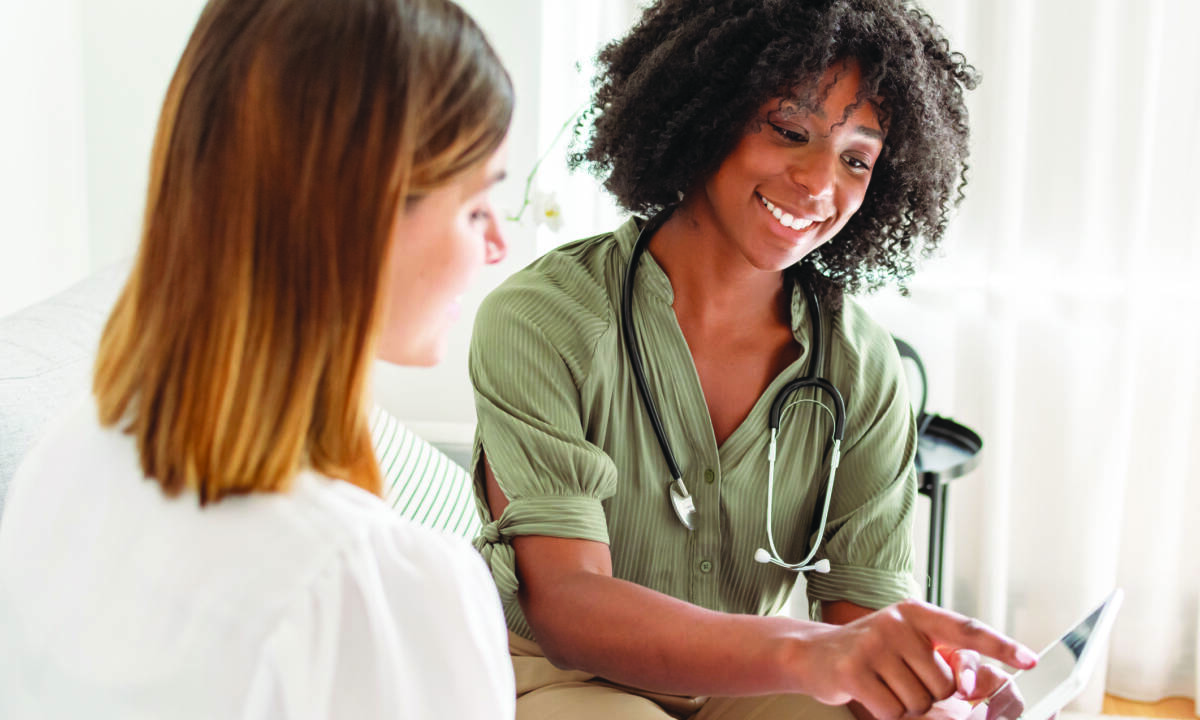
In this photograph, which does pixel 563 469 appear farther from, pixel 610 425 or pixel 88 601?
pixel 88 601

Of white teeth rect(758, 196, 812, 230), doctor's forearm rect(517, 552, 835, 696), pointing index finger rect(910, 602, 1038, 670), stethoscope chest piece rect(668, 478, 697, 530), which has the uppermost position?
white teeth rect(758, 196, 812, 230)

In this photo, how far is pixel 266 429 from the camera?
0.62 meters

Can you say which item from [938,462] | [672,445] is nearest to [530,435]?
[672,445]

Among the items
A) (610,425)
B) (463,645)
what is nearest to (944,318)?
(610,425)

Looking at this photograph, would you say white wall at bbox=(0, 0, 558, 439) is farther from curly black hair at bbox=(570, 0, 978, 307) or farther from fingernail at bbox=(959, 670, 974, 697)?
fingernail at bbox=(959, 670, 974, 697)

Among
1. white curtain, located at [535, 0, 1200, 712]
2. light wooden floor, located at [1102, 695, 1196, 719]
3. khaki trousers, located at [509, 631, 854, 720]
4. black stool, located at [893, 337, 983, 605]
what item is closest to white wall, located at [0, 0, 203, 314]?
white curtain, located at [535, 0, 1200, 712]

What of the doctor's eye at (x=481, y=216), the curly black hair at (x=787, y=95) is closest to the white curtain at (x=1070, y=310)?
the curly black hair at (x=787, y=95)

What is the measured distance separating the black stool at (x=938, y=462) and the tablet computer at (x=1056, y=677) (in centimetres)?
87

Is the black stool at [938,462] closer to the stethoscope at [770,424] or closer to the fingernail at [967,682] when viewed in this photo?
the stethoscope at [770,424]

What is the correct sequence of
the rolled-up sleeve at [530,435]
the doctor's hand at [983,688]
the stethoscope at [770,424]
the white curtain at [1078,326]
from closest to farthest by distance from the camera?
the doctor's hand at [983,688] < the rolled-up sleeve at [530,435] < the stethoscope at [770,424] < the white curtain at [1078,326]

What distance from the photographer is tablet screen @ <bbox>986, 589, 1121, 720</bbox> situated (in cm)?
86

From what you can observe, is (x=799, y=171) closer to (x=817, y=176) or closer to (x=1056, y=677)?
(x=817, y=176)

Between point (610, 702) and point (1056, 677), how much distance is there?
494 millimetres

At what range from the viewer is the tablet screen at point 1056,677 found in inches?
34.0
